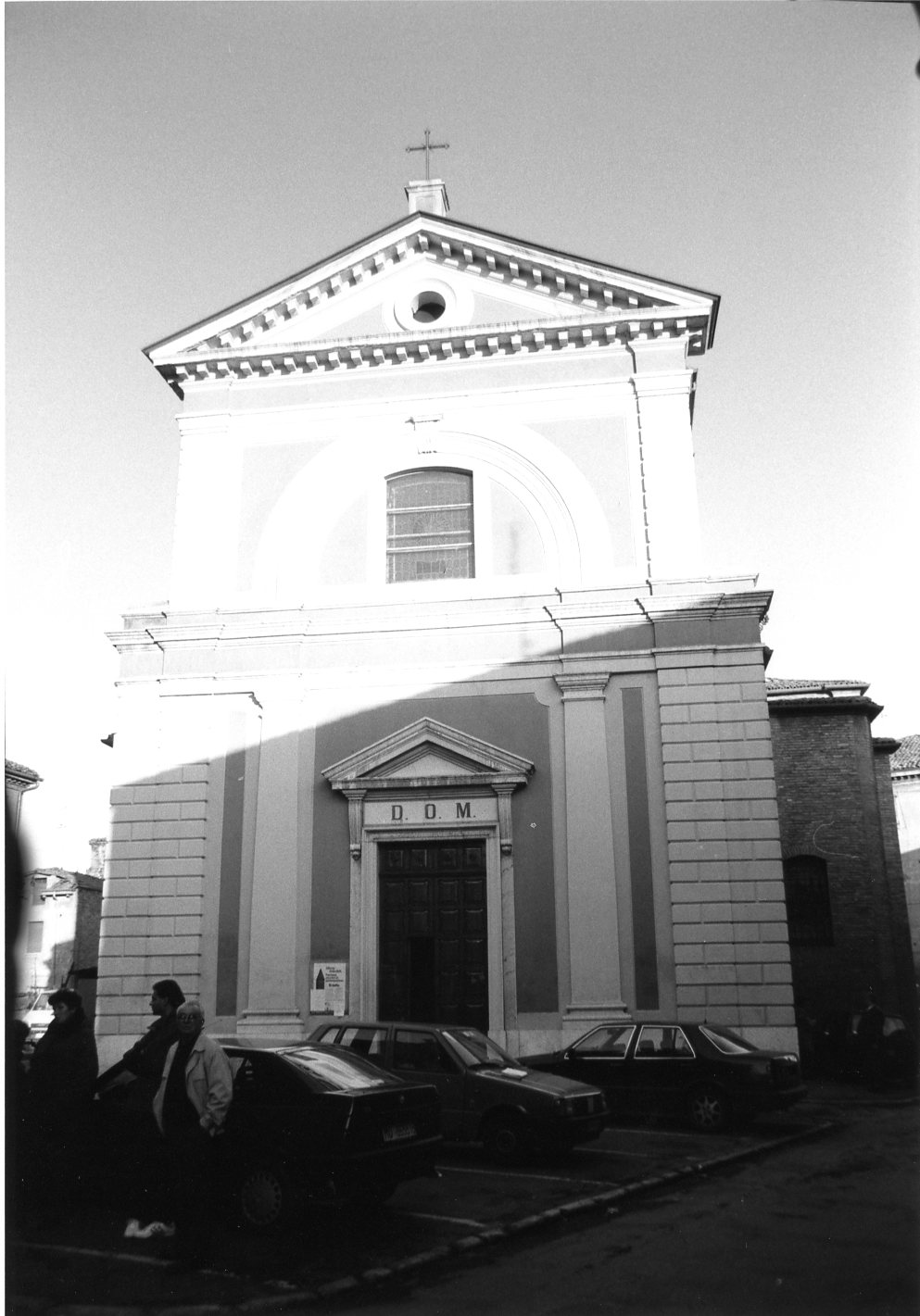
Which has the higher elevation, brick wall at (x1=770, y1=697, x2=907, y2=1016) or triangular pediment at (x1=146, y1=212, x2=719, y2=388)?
triangular pediment at (x1=146, y1=212, x2=719, y2=388)

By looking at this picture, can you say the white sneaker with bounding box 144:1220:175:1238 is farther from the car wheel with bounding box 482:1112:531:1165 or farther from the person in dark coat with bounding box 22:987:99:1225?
the car wheel with bounding box 482:1112:531:1165

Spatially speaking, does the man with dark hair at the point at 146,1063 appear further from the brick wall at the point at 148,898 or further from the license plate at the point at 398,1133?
the brick wall at the point at 148,898

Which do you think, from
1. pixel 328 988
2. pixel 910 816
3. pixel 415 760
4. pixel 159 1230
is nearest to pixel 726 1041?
pixel 328 988

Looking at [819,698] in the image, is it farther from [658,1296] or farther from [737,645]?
[658,1296]

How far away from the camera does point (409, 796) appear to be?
53.1ft

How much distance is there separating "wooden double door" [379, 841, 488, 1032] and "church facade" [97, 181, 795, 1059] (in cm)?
4

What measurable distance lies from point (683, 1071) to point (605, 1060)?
0.89 m

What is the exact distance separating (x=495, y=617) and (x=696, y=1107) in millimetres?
7279

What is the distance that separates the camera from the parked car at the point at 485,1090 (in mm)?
10305

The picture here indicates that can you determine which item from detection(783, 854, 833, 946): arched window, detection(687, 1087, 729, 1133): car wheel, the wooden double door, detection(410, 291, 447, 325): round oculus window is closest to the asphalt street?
detection(687, 1087, 729, 1133): car wheel

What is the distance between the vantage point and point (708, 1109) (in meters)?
12.2

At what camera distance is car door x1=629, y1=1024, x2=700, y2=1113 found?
12328 mm

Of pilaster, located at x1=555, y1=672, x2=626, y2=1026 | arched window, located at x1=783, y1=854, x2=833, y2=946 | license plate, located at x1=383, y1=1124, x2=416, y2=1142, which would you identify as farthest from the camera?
arched window, located at x1=783, y1=854, x2=833, y2=946

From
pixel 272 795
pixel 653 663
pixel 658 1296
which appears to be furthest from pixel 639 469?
pixel 658 1296
